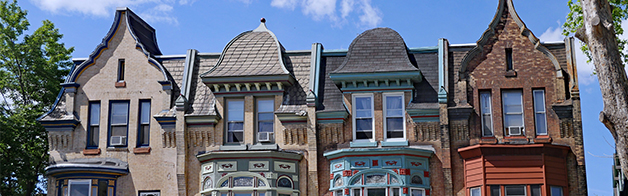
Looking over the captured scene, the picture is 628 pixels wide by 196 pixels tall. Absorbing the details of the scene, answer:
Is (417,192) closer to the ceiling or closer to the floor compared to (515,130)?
closer to the floor

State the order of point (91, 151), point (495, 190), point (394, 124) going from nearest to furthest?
point (495, 190)
point (394, 124)
point (91, 151)

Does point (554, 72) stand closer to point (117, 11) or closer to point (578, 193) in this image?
point (578, 193)

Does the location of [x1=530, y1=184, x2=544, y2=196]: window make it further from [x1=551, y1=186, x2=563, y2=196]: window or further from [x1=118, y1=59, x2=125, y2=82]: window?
[x1=118, y1=59, x2=125, y2=82]: window

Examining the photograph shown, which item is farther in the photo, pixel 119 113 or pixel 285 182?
pixel 119 113

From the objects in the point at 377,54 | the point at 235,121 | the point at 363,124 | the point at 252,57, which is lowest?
the point at 363,124

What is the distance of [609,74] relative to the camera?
19750mm

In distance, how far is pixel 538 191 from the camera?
26.9 meters

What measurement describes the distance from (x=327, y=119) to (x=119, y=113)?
8.16 meters

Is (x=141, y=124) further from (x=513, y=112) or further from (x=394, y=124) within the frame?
(x=513, y=112)

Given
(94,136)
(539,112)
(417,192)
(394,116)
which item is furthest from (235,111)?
(539,112)

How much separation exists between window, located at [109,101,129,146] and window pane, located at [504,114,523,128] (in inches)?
558

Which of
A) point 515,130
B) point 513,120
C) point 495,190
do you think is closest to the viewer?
point 495,190

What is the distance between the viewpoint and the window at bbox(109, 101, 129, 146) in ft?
98.7

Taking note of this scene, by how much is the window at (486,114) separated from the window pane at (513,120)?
1.82 feet
